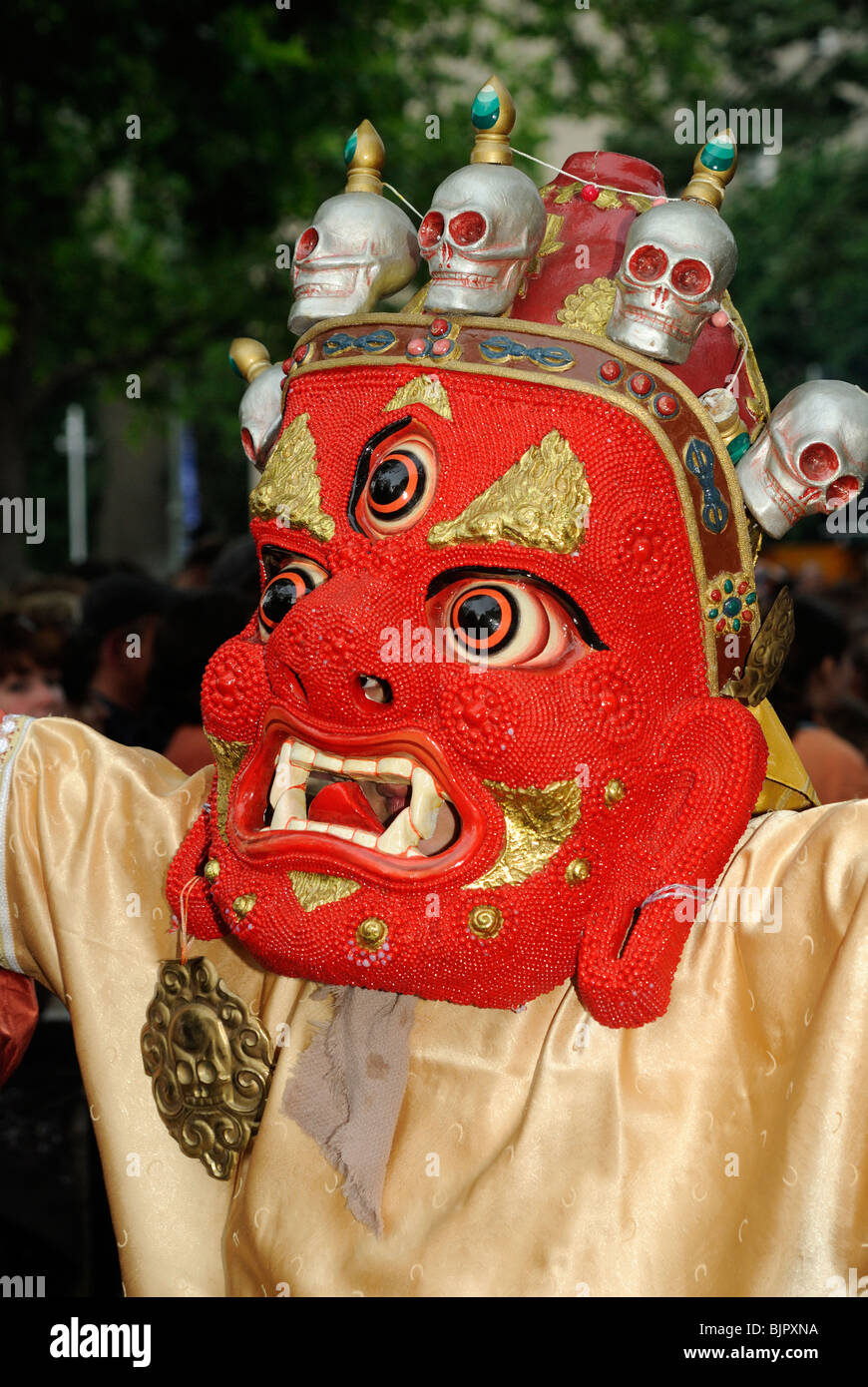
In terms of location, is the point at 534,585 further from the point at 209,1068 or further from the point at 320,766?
the point at 209,1068

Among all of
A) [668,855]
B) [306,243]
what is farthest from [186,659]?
[668,855]

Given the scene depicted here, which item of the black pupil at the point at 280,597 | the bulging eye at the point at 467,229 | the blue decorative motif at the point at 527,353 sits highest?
the bulging eye at the point at 467,229

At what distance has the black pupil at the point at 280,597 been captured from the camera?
1.94 m

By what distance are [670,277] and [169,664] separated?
236cm

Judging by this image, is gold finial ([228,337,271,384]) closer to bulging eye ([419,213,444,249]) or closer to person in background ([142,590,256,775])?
bulging eye ([419,213,444,249])

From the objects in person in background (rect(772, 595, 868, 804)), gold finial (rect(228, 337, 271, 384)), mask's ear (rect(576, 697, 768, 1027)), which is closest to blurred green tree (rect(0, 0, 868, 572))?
person in background (rect(772, 595, 868, 804))

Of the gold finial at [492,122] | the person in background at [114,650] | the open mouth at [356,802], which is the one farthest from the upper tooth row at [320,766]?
the person in background at [114,650]

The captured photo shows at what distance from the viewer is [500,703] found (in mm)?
1743

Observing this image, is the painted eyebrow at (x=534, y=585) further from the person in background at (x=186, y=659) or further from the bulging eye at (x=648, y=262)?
the person in background at (x=186, y=659)

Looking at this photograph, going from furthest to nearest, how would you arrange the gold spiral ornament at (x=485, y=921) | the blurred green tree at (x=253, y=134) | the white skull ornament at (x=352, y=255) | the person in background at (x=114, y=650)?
the blurred green tree at (x=253, y=134)
the person in background at (x=114, y=650)
the white skull ornament at (x=352, y=255)
the gold spiral ornament at (x=485, y=921)

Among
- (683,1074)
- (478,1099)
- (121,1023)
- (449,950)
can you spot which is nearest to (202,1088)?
(121,1023)

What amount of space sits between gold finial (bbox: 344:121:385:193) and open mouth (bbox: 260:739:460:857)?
0.79m

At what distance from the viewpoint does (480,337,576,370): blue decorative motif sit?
1.85m

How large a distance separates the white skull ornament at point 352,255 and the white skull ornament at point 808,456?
0.54 m
